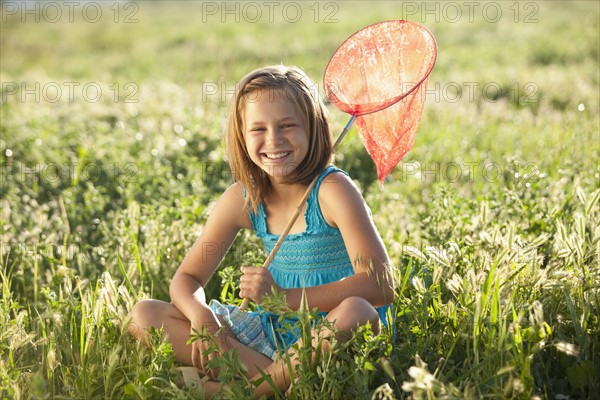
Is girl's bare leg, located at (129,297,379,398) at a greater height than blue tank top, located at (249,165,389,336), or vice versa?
blue tank top, located at (249,165,389,336)

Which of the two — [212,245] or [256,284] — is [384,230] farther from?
[256,284]

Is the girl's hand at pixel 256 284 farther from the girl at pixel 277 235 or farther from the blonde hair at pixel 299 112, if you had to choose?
the blonde hair at pixel 299 112

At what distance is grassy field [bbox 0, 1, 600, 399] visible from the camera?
2549 mm

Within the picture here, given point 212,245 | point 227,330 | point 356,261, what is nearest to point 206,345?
point 227,330

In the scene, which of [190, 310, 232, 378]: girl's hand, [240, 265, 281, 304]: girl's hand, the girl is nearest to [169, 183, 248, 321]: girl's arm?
the girl

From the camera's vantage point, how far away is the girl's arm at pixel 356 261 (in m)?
2.75

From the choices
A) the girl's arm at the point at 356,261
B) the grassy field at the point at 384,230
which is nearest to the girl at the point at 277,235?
the girl's arm at the point at 356,261

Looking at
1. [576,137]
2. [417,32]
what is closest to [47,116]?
[576,137]

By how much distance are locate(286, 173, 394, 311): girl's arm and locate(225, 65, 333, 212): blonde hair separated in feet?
0.57

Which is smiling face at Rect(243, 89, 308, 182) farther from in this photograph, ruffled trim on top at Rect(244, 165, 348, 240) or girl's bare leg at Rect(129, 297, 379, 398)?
girl's bare leg at Rect(129, 297, 379, 398)

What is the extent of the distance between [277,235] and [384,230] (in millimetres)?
1213

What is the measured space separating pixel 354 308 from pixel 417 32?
1118mm

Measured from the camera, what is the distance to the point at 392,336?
8.98 ft

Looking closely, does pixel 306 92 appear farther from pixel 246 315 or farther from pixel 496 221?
pixel 496 221
